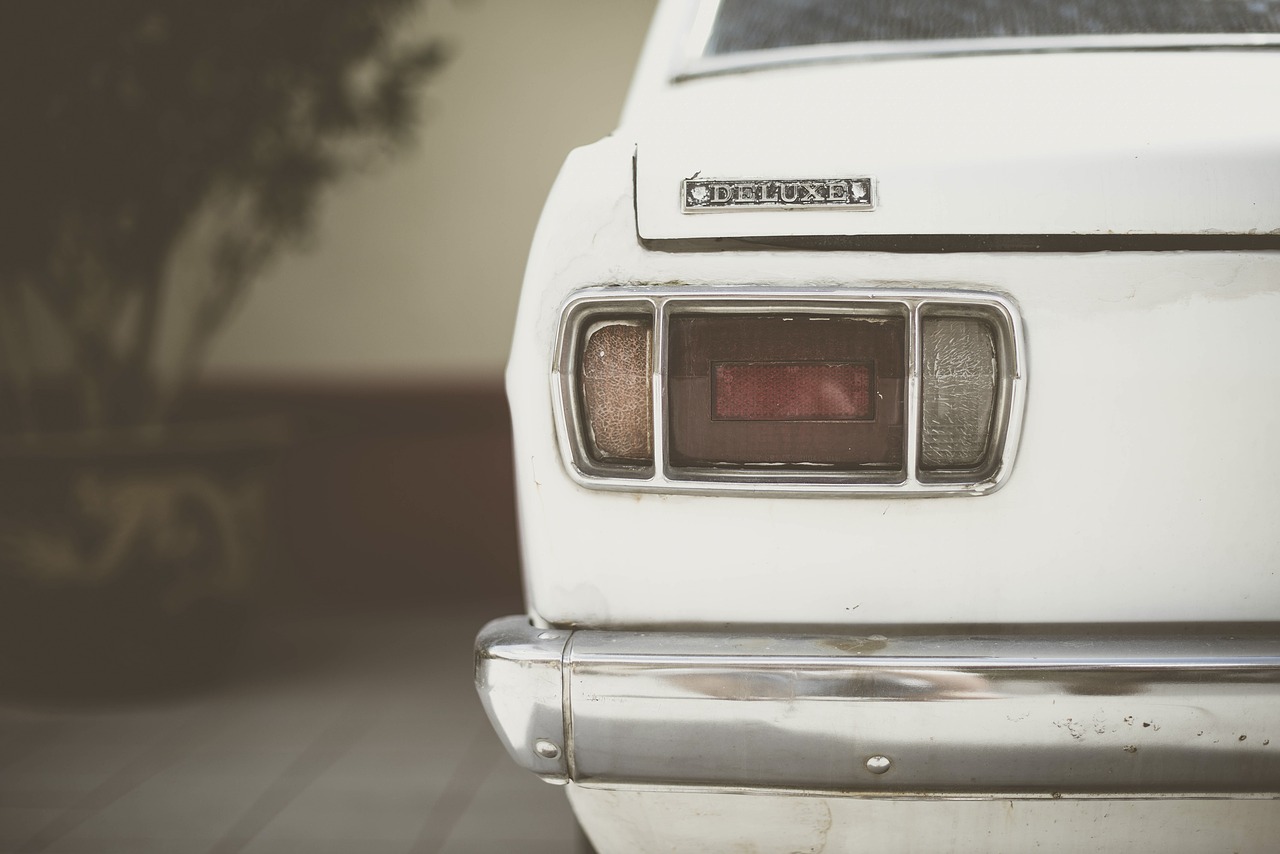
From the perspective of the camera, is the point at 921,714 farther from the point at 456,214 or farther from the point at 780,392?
the point at 456,214

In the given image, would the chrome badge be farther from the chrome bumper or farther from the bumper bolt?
the bumper bolt

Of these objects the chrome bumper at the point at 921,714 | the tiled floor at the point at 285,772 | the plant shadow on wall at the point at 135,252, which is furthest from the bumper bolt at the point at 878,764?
the plant shadow on wall at the point at 135,252

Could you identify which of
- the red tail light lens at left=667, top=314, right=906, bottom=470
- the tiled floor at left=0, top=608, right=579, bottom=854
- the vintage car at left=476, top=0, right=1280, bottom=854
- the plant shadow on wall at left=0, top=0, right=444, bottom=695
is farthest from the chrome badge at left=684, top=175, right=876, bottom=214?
the plant shadow on wall at left=0, top=0, right=444, bottom=695

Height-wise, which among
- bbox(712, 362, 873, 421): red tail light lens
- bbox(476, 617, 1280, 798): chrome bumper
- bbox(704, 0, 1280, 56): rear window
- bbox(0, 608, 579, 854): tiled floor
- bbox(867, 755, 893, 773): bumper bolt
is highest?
bbox(704, 0, 1280, 56): rear window

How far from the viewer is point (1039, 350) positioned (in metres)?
1.11

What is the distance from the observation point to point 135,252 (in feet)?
11.7

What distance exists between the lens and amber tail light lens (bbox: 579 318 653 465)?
117 centimetres

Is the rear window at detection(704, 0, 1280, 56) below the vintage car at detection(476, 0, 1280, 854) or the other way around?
the other way around

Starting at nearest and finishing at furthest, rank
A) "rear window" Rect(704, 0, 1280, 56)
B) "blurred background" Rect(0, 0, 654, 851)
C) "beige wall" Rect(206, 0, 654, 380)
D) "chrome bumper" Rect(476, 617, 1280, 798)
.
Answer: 1. "chrome bumper" Rect(476, 617, 1280, 798)
2. "rear window" Rect(704, 0, 1280, 56)
3. "blurred background" Rect(0, 0, 654, 851)
4. "beige wall" Rect(206, 0, 654, 380)

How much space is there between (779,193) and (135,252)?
9.94 ft

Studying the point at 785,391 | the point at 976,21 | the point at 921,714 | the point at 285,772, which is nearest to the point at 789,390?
the point at 785,391

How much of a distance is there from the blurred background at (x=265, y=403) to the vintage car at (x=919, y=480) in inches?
56.7

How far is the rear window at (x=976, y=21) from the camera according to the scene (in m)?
1.62

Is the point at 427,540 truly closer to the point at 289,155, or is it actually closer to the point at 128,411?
the point at 128,411
